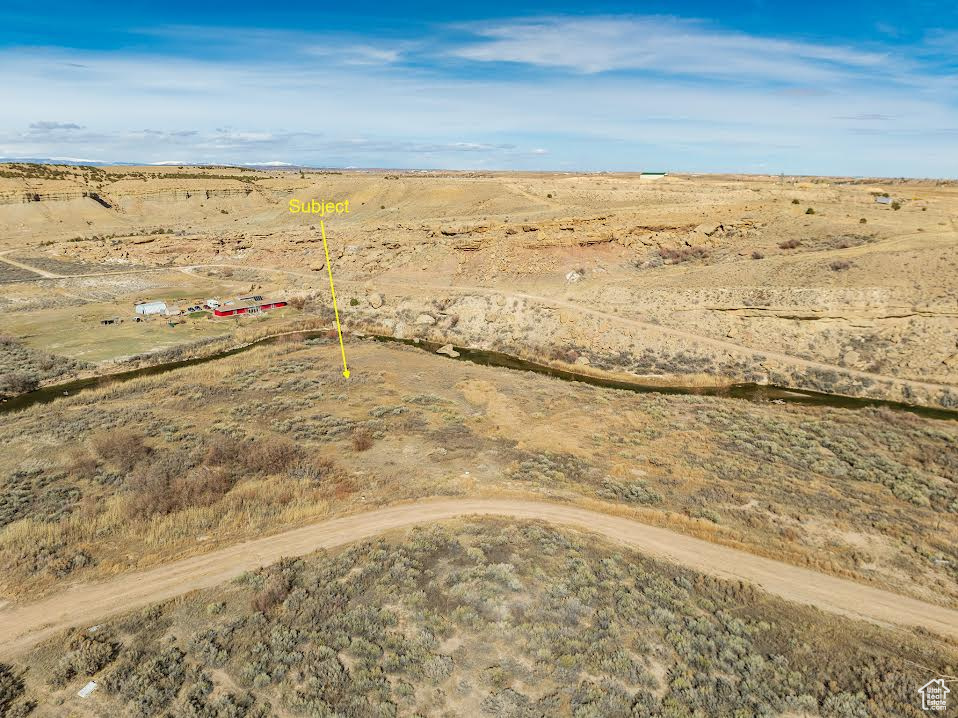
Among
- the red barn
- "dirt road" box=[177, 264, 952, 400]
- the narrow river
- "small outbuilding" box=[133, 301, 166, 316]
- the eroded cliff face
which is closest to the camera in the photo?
the narrow river

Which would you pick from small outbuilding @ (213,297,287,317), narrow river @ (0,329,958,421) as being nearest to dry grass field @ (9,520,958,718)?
narrow river @ (0,329,958,421)

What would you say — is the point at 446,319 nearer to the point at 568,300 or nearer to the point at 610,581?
the point at 568,300

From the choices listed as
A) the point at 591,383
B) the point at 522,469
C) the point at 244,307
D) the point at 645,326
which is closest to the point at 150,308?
the point at 244,307

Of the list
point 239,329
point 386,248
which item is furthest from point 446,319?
point 386,248

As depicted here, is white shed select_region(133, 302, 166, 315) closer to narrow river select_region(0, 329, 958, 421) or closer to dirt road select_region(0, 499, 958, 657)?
narrow river select_region(0, 329, 958, 421)

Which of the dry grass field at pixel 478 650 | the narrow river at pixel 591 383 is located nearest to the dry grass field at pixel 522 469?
the dry grass field at pixel 478 650

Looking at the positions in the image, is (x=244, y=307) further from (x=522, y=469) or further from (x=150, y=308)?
(x=522, y=469)
